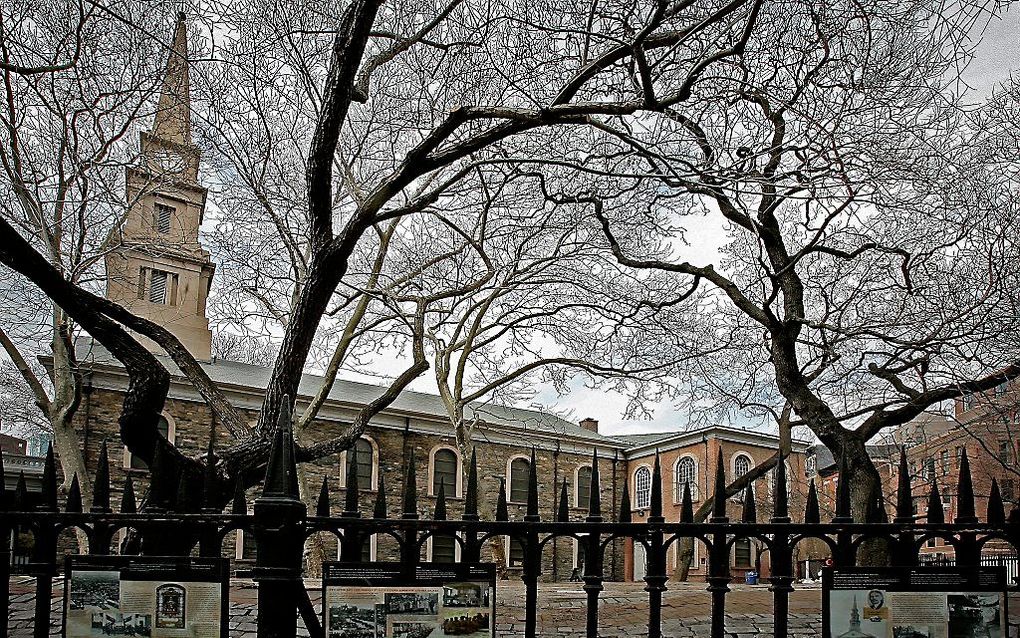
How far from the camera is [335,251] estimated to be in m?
4.73

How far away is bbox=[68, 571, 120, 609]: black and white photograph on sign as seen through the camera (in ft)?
9.43

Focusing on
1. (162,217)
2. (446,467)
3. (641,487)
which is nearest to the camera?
(162,217)

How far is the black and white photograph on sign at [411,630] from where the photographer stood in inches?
111

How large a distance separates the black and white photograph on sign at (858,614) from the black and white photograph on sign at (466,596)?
117 cm

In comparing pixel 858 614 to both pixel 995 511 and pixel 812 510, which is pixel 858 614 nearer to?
pixel 812 510

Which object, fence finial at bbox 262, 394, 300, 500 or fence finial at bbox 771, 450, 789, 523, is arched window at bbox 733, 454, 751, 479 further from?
fence finial at bbox 262, 394, 300, 500

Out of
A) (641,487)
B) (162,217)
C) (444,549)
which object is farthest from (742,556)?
(162,217)

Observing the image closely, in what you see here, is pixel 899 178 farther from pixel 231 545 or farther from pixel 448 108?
pixel 231 545

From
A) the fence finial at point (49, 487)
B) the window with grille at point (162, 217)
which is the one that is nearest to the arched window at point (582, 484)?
the window with grille at point (162, 217)

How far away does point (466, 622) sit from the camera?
2.85m

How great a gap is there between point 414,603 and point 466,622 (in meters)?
0.19

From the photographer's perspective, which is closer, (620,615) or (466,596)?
(466,596)

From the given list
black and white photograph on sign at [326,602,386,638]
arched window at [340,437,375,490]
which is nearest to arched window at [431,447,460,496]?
arched window at [340,437,375,490]

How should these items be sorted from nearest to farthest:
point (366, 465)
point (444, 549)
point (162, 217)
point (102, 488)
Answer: point (102, 488), point (162, 217), point (366, 465), point (444, 549)
